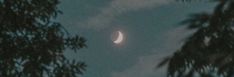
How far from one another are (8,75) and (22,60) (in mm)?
593

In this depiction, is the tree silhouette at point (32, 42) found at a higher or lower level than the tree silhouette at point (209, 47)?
higher

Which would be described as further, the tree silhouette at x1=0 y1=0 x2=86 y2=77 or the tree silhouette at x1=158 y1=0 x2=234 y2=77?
the tree silhouette at x1=0 y1=0 x2=86 y2=77

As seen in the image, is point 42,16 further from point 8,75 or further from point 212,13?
point 212,13

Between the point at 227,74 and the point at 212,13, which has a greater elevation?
the point at 212,13

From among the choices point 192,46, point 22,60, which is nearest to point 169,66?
point 192,46

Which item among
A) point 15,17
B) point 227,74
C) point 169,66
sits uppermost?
point 15,17

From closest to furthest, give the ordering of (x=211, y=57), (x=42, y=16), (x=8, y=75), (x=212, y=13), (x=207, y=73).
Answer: (x=211, y=57), (x=212, y=13), (x=207, y=73), (x=8, y=75), (x=42, y=16)

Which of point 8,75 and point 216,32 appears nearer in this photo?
point 216,32

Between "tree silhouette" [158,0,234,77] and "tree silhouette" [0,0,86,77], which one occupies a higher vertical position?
"tree silhouette" [0,0,86,77]

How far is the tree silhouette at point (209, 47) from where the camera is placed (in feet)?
29.8

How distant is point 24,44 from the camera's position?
51.3 feet

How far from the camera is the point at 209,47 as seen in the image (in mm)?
10492

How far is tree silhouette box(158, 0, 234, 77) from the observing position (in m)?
9.07

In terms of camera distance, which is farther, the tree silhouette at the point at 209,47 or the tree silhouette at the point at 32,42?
the tree silhouette at the point at 32,42
